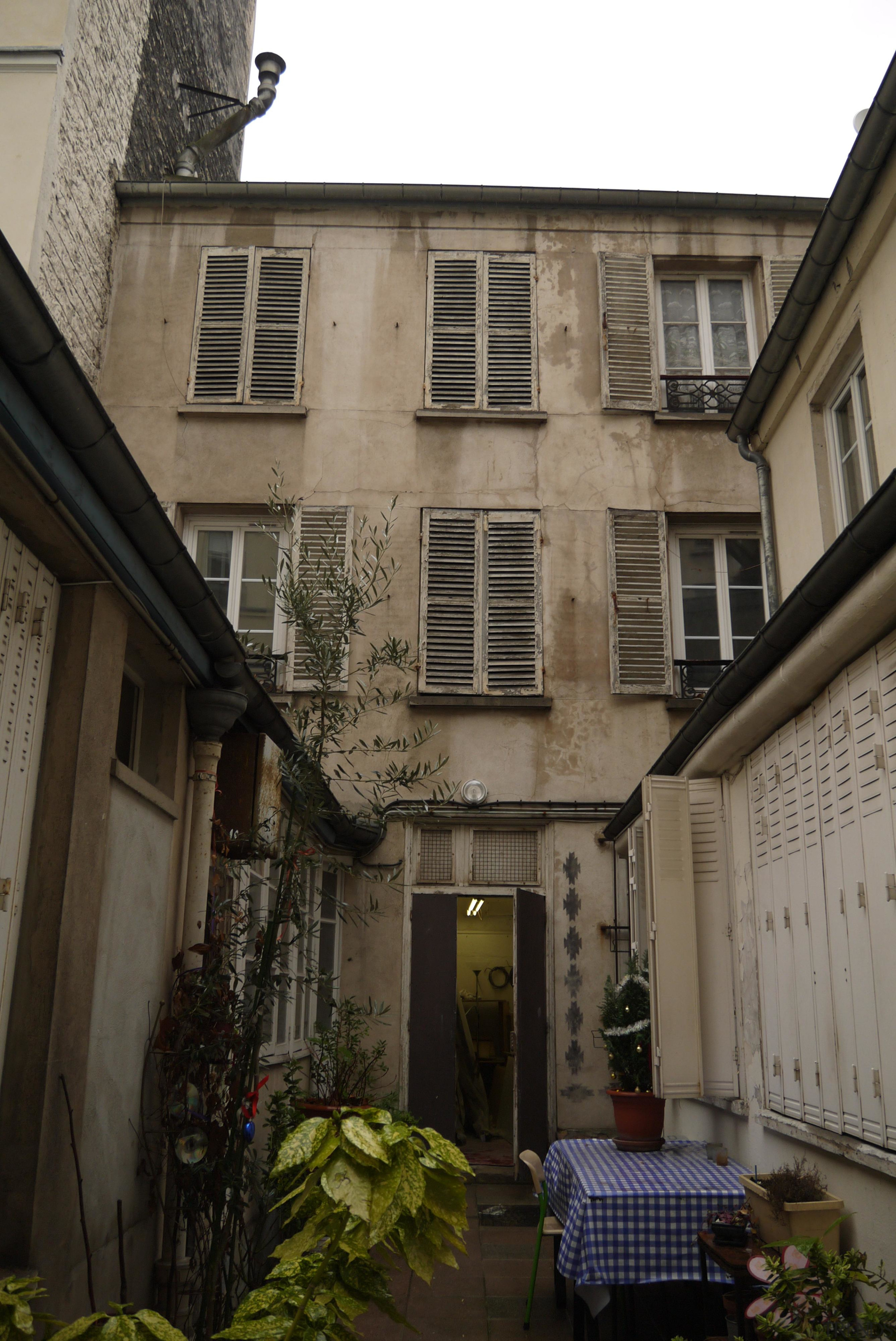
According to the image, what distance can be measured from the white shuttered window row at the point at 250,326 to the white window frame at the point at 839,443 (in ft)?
19.5

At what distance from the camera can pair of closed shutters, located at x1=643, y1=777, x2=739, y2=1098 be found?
20.9 feet

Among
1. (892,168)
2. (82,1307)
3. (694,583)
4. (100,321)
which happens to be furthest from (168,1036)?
(100,321)

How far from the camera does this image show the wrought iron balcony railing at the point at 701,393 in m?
11.5

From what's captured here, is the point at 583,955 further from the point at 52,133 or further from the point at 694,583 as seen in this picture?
the point at 52,133

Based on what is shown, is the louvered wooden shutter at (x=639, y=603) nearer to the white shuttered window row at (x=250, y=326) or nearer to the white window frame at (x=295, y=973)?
the white window frame at (x=295, y=973)

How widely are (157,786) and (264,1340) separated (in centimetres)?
329

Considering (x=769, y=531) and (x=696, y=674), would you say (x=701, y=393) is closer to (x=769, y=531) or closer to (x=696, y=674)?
(x=696, y=674)

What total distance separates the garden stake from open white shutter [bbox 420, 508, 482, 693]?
713 cm

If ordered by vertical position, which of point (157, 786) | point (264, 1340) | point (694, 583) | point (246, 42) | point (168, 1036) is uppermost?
point (246, 42)

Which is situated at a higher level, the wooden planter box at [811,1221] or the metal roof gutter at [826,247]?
the metal roof gutter at [826,247]

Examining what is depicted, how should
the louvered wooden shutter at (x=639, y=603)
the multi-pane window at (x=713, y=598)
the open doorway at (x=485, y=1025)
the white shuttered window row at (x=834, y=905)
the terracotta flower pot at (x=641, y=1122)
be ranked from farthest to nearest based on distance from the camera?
the open doorway at (x=485, y=1025) → the multi-pane window at (x=713, y=598) → the louvered wooden shutter at (x=639, y=603) → the terracotta flower pot at (x=641, y=1122) → the white shuttered window row at (x=834, y=905)

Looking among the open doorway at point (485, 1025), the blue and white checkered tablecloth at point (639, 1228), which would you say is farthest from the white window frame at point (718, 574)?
the blue and white checkered tablecloth at point (639, 1228)

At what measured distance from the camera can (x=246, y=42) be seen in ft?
53.8


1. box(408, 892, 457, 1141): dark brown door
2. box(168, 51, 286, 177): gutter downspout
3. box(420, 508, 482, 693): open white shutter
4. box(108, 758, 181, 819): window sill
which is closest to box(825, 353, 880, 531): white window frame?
box(108, 758, 181, 819): window sill
